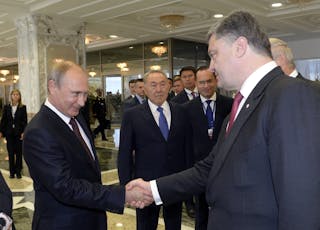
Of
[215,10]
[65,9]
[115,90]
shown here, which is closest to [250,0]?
[215,10]

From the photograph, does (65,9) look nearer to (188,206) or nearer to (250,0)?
(250,0)

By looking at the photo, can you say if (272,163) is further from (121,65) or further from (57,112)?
(121,65)

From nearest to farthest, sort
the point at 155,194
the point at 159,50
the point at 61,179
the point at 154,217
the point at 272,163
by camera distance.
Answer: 1. the point at 272,163
2. the point at 61,179
3. the point at 155,194
4. the point at 154,217
5. the point at 159,50

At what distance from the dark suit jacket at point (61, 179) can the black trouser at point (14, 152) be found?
5369mm

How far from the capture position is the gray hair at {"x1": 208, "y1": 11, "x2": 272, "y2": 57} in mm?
1448

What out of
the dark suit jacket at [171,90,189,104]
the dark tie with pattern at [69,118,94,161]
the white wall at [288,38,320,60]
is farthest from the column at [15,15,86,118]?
the white wall at [288,38,320,60]

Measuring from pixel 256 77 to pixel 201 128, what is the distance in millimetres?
2296

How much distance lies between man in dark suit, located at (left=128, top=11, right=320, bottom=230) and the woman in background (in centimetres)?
597

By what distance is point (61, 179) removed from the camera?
1.87 metres

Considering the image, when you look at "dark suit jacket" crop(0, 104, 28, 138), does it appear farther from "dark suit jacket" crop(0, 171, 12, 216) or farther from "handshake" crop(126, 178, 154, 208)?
"dark suit jacket" crop(0, 171, 12, 216)

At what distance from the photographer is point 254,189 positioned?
137 centimetres

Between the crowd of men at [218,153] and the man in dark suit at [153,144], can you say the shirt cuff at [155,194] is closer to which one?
the crowd of men at [218,153]

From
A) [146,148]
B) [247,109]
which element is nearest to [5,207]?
[247,109]

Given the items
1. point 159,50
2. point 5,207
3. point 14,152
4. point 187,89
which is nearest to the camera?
point 5,207
